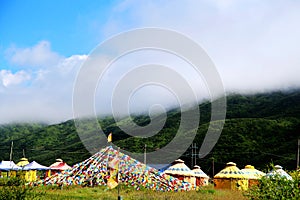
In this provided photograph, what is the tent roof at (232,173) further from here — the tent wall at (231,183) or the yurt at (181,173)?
the yurt at (181,173)

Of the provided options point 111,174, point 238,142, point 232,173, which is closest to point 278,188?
point 111,174

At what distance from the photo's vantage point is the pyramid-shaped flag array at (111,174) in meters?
25.5

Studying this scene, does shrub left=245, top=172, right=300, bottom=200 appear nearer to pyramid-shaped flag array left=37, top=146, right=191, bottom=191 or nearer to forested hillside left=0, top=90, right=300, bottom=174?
pyramid-shaped flag array left=37, top=146, right=191, bottom=191

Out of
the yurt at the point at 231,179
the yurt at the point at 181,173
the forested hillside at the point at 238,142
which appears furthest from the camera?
the forested hillside at the point at 238,142

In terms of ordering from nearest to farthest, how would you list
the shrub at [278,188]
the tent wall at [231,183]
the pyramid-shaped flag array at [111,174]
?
the shrub at [278,188] < the pyramid-shaped flag array at [111,174] < the tent wall at [231,183]

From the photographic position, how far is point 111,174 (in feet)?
87.2

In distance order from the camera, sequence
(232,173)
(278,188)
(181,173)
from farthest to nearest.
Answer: (181,173), (232,173), (278,188)

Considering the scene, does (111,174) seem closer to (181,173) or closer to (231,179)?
(181,173)

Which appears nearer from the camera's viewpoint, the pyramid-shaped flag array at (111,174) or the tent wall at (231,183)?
the pyramid-shaped flag array at (111,174)

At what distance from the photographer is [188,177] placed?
4262 cm

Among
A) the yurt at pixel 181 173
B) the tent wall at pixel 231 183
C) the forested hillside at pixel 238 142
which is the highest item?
the forested hillside at pixel 238 142

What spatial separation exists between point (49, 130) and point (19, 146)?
29441 millimetres

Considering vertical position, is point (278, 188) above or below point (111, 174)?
below

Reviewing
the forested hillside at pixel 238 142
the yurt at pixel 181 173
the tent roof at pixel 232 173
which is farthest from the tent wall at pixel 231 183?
the forested hillside at pixel 238 142
